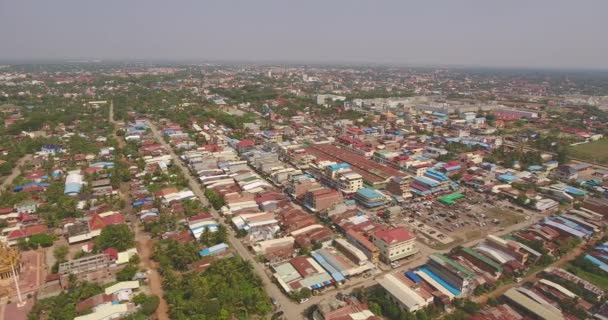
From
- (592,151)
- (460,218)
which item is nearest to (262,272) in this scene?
(460,218)

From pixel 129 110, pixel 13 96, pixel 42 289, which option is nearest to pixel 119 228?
pixel 42 289

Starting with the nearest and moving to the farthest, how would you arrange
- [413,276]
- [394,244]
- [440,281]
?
[440,281]
[413,276]
[394,244]

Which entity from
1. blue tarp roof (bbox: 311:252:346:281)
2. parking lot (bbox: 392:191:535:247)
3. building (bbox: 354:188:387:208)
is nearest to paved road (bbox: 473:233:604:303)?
parking lot (bbox: 392:191:535:247)

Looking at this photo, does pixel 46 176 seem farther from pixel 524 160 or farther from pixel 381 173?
pixel 524 160

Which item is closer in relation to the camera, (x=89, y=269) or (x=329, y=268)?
(x=89, y=269)

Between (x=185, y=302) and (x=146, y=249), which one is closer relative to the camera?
(x=185, y=302)

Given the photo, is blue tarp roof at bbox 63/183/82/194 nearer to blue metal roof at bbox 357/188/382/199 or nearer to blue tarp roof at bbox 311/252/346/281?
blue tarp roof at bbox 311/252/346/281

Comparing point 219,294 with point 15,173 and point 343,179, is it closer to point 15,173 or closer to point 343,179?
point 343,179
